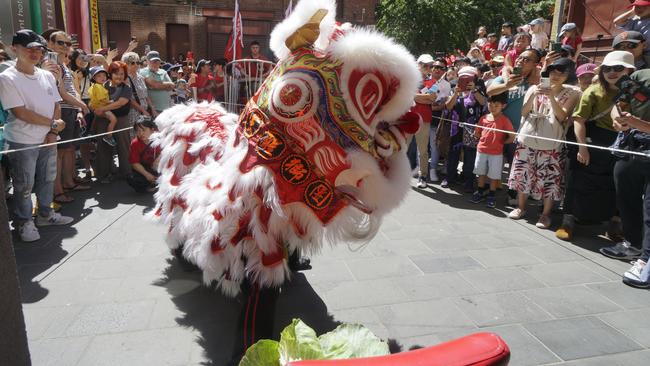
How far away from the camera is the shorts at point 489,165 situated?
5.42 metres

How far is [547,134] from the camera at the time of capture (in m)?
4.66

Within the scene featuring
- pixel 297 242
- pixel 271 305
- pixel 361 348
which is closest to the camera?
pixel 361 348

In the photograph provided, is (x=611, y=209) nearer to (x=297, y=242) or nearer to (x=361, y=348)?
(x=297, y=242)

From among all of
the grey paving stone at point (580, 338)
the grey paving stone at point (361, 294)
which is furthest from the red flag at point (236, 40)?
Answer: the grey paving stone at point (580, 338)

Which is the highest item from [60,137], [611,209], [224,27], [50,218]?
[224,27]

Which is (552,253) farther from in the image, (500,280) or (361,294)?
(361,294)

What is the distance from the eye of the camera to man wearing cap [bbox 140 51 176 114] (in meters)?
7.31

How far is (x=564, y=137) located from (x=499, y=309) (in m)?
2.71

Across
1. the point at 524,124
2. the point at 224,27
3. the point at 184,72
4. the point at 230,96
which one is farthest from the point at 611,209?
the point at 224,27

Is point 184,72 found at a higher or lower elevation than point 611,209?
higher

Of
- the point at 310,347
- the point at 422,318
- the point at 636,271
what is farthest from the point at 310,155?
the point at 636,271

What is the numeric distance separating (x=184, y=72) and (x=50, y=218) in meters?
10.9

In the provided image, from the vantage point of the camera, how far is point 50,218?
176 inches

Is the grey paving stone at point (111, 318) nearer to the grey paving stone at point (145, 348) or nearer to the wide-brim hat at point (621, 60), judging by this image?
the grey paving stone at point (145, 348)
